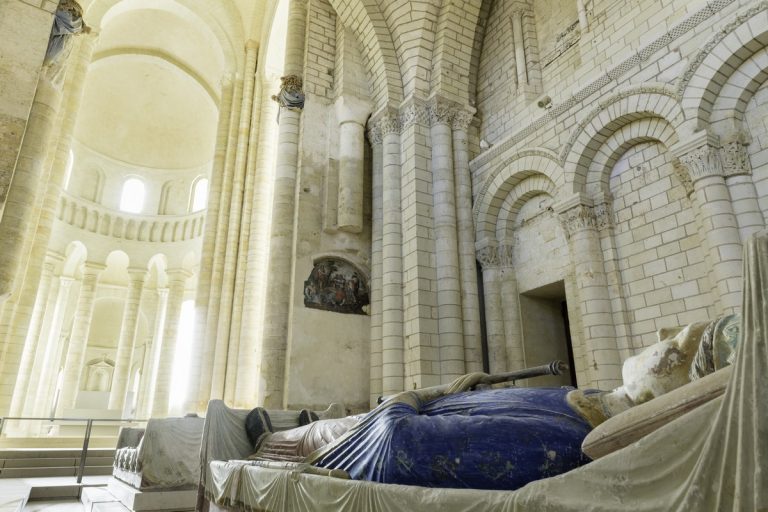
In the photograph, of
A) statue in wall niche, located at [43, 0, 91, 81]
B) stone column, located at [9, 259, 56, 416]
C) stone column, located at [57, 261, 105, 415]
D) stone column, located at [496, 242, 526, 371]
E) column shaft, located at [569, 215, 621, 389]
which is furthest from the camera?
stone column, located at [57, 261, 105, 415]

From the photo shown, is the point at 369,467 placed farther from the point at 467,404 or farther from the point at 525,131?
the point at 525,131

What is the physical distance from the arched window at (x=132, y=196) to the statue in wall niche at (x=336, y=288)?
1578cm

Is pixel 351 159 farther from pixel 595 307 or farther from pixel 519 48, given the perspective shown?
pixel 595 307

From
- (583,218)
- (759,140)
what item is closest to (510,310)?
(583,218)

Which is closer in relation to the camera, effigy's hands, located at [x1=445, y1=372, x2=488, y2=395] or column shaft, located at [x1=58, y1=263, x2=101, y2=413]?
effigy's hands, located at [x1=445, y1=372, x2=488, y2=395]

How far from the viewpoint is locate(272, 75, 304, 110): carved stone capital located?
10609 mm

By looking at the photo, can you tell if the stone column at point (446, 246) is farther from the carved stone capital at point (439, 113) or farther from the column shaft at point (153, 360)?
the column shaft at point (153, 360)

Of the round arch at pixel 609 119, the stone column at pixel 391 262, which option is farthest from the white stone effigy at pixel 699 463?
the stone column at pixel 391 262

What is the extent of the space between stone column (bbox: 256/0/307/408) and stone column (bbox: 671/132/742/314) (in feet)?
21.9

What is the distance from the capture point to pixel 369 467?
8.36 feet

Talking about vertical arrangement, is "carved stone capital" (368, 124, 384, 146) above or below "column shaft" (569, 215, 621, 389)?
above

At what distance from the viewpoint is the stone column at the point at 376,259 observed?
931 cm

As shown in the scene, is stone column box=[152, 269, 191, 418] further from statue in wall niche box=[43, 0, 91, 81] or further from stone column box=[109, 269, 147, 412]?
statue in wall niche box=[43, 0, 91, 81]

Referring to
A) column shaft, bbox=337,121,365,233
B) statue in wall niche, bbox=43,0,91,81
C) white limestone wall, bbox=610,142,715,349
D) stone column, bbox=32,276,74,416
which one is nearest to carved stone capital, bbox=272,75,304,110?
column shaft, bbox=337,121,365,233
